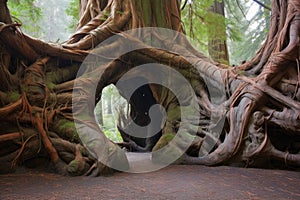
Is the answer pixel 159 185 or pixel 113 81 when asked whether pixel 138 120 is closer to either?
pixel 113 81

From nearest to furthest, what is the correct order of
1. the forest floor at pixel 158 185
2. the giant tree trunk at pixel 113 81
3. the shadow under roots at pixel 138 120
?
the forest floor at pixel 158 185 < the giant tree trunk at pixel 113 81 < the shadow under roots at pixel 138 120

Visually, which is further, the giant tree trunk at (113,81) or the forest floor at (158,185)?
the giant tree trunk at (113,81)

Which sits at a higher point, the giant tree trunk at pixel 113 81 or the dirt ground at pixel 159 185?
the giant tree trunk at pixel 113 81

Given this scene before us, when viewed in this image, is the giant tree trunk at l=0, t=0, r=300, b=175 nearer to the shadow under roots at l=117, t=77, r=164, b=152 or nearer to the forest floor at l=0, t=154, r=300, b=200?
the forest floor at l=0, t=154, r=300, b=200

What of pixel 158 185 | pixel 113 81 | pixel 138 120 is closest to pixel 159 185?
pixel 158 185

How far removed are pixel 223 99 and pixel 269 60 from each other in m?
0.81

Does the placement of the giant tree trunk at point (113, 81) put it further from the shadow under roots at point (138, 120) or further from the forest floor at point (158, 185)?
the shadow under roots at point (138, 120)

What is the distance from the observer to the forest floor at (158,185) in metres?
1.77

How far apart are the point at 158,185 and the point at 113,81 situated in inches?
96.9

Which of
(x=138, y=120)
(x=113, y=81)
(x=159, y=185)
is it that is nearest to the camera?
(x=159, y=185)

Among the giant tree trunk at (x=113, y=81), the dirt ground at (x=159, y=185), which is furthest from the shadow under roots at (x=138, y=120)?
the dirt ground at (x=159, y=185)

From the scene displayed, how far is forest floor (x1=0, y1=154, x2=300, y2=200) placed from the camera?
5.82 feet

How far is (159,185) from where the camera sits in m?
2.12

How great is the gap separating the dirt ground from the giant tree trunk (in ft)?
0.80
